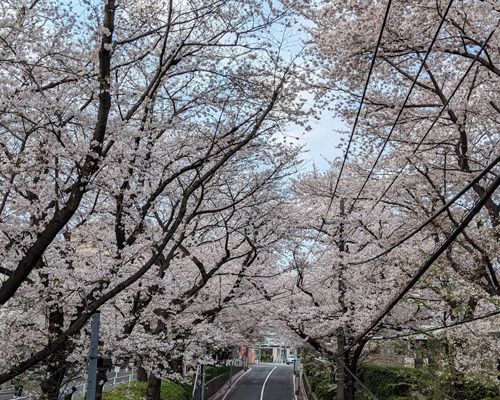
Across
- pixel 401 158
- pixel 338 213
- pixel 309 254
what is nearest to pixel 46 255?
pixel 401 158

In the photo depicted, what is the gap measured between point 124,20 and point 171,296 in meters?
6.85

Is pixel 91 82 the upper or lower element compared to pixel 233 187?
lower

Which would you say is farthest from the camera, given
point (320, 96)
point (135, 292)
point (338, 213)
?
point (338, 213)

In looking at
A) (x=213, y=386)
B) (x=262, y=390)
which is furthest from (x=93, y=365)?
(x=262, y=390)

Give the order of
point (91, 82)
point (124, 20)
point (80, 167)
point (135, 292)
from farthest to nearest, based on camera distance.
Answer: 1. point (135, 292)
2. point (124, 20)
3. point (91, 82)
4. point (80, 167)

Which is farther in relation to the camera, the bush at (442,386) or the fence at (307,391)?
the fence at (307,391)

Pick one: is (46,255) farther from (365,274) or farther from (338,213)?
(338,213)

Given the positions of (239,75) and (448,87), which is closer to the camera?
(239,75)

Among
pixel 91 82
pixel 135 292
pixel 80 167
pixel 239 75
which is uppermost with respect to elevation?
pixel 239 75

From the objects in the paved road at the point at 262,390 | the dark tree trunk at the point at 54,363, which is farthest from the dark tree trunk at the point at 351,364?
the paved road at the point at 262,390

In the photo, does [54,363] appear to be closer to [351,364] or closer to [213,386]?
[351,364]

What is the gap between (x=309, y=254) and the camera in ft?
62.0

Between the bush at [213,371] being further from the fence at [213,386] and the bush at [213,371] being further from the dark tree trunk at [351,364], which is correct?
the dark tree trunk at [351,364]

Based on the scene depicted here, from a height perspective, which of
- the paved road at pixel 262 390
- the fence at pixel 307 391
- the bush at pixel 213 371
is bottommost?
the paved road at pixel 262 390
